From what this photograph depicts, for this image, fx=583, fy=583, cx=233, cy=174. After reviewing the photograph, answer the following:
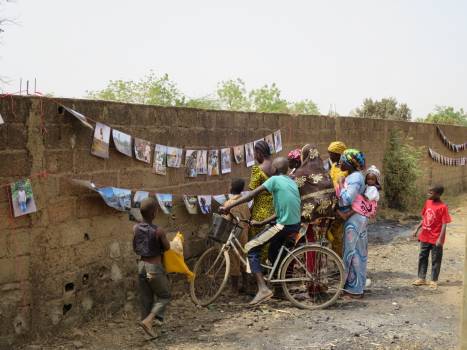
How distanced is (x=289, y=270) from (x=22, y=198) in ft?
9.35

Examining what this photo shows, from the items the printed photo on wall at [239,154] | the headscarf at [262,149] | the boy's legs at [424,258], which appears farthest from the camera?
the printed photo on wall at [239,154]

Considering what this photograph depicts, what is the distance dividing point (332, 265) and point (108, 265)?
2.32m

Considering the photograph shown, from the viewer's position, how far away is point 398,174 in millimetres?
13219

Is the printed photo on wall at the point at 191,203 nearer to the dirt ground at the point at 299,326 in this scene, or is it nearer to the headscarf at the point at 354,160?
the dirt ground at the point at 299,326

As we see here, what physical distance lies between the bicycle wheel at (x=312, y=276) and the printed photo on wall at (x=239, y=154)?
5.90ft

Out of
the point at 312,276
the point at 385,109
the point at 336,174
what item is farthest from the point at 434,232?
the point at 385,109

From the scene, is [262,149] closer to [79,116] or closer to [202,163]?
[202,163]

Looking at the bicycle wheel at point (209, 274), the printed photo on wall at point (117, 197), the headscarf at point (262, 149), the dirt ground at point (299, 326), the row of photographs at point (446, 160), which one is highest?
the headscarf at point (262, 149)

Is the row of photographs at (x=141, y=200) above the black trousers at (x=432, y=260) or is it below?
above

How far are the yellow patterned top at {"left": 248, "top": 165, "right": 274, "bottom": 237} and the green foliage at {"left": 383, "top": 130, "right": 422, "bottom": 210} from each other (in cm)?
761

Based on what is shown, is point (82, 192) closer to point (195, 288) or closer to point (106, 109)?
point (106, 109)

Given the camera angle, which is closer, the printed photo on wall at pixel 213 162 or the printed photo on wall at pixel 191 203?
the printed photo on wall at pixel 191 203

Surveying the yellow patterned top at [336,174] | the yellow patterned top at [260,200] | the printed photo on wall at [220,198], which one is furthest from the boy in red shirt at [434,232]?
the printed photo on wall at [220,198]

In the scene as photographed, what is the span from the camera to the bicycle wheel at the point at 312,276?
19.7 ft
